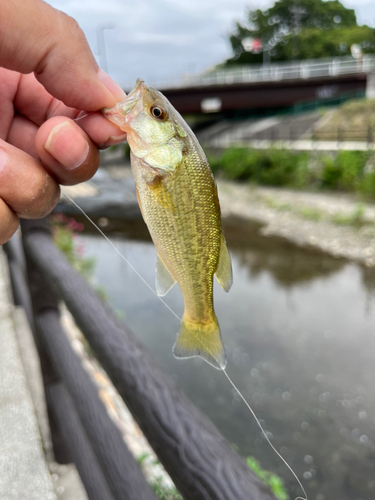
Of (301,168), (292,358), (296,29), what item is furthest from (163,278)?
(296,29)

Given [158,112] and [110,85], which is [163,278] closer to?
[158,112]

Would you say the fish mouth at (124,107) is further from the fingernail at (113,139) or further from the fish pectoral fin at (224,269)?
the fish pectoral fin at (224,269)

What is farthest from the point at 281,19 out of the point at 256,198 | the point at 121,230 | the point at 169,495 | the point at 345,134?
the point at 169,495

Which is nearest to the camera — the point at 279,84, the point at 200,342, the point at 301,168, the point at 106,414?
the point at 200,342

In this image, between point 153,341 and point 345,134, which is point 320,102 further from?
point 153,341

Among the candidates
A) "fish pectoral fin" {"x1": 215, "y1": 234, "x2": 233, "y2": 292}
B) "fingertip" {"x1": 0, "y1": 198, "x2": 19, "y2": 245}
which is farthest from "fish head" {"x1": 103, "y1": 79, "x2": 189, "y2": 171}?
"fingertip" {"x1": 0, "y1": 198, "x2": 19, "y2": 245}
